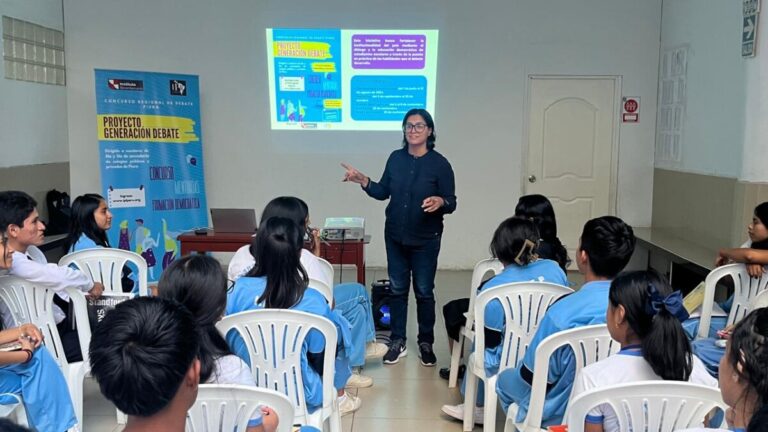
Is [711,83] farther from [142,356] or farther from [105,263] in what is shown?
[142,356]

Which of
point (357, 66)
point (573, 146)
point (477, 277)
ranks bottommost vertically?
point (477, 277)

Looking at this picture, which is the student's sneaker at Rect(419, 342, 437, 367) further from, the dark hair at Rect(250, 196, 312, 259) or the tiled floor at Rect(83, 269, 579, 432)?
the dark hair at Rect(250, 196, 312, 259)

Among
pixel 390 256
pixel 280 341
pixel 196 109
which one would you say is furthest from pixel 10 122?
pixel 280 341

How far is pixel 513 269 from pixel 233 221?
87.9 inches

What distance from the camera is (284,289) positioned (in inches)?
88.3

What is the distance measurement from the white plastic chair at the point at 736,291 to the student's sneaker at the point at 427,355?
4.74ft

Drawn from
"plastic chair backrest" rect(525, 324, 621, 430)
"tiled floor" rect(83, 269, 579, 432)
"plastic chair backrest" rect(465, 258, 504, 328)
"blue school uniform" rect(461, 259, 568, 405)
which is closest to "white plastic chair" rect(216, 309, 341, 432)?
"plastic chair backrest" rect(525, 324, 621, 430)

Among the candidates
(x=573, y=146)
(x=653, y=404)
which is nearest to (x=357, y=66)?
(x=573, y=146)

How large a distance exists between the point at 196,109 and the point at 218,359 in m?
4.75

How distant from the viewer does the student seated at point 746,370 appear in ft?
4.31

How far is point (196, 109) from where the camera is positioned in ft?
19.7

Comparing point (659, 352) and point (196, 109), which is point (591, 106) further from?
point (659, 352)

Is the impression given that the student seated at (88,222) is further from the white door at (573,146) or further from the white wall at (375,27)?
the white door at (573,146)

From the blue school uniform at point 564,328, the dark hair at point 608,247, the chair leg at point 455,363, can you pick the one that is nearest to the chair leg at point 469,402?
the chair leg at point 455,363
